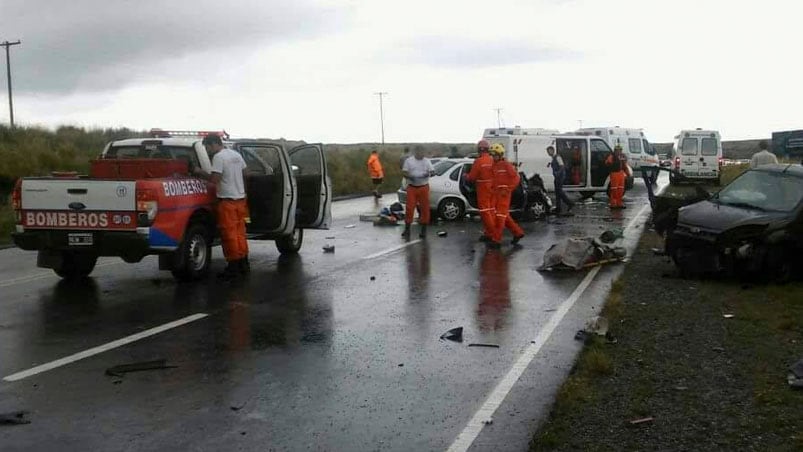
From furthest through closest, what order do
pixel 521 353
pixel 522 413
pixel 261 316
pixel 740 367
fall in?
pixel 261 316
pixel 521 353
pixel 740 367
pixel 522 413

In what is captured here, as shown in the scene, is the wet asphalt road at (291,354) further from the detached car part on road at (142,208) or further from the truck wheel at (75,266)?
the detached car part on road at (142,208)

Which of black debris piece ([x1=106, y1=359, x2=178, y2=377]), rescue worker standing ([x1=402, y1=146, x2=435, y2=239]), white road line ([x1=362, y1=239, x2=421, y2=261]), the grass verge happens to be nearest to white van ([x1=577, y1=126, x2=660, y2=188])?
rescue worker standing ([x1=402, y1=146, x2=435, y2=239])

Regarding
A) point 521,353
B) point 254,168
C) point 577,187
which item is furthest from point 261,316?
point 577,187

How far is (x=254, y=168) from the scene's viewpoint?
12672 mm

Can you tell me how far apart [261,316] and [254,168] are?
4.49 m

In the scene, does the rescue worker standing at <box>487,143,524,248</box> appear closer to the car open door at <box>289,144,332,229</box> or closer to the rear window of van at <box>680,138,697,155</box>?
the car open door at <box>289,144,332,229</box>

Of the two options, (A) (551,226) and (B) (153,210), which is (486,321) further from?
(A) (551,226)

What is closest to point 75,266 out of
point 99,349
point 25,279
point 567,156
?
point 25,279

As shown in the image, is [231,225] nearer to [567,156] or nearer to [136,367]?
[136,367]

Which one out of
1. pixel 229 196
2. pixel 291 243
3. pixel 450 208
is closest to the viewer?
pixel 229 196

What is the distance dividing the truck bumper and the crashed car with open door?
2.59m

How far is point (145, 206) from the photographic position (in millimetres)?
9773

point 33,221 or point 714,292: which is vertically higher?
point 33,221

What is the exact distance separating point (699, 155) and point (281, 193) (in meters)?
26.6
